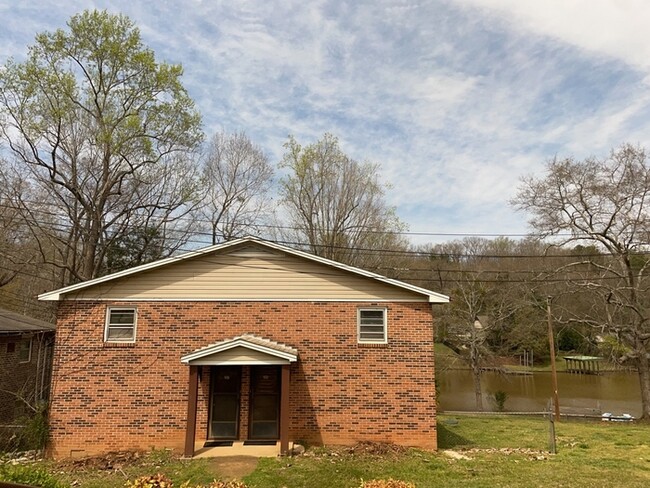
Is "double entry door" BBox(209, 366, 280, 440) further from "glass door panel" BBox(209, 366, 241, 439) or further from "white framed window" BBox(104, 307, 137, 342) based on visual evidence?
"white framed window" BBox(104, 307, 137, 342)

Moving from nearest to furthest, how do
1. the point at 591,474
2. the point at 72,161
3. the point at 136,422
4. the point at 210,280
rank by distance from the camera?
the point at 591,474
the point at 136,422
the point at 210,280
the point at 72,161

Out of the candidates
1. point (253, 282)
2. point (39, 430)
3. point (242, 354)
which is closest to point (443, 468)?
point (242, 354)

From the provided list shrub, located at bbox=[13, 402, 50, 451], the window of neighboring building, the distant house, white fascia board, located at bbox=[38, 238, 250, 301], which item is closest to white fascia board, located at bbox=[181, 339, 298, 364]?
white fascia board, located at bbox=[38, 238, 250, 301]

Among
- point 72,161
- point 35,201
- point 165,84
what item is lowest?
point 35,201

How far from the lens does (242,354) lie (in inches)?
453

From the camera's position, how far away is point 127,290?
12.4 m

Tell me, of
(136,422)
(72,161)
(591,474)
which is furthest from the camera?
(72,161)

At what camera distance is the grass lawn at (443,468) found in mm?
9117

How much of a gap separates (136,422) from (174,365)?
1621mm

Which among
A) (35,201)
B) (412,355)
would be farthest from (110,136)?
(412,355)

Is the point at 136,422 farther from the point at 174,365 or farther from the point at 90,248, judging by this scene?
the point at 90,248

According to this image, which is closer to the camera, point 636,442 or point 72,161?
point 636,442

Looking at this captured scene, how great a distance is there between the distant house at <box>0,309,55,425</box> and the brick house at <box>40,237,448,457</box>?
20.7 ft

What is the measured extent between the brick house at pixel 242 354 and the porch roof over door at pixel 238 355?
0.03 meters
